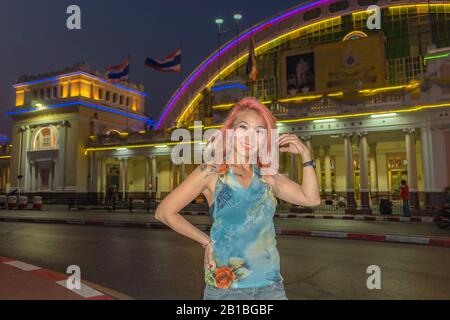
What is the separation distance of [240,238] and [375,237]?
35.0 feet

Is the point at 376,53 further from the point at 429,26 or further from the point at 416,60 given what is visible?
the point at 429,26

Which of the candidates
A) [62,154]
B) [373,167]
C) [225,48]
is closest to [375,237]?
[373,167]

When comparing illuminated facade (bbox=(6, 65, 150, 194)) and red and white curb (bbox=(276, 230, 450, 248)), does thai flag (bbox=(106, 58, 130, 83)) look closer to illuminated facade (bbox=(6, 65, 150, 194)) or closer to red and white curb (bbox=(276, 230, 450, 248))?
illuminated facade (bbox=(6, 65, 150, 194))

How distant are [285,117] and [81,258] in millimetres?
21338

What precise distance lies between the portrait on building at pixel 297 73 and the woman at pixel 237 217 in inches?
1267

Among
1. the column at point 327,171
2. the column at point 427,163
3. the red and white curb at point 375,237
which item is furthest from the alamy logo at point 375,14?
the red and white curb at point 375,237

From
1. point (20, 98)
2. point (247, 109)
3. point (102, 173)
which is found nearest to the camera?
point (247, 109)

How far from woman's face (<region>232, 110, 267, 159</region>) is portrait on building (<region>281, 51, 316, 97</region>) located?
32.1 metres

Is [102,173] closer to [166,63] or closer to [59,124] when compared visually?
[59,124]

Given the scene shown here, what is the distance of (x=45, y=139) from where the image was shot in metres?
44.6

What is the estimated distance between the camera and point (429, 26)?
3525 centimetres

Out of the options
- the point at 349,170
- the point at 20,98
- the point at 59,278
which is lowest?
the point at 59,278

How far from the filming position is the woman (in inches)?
83.4

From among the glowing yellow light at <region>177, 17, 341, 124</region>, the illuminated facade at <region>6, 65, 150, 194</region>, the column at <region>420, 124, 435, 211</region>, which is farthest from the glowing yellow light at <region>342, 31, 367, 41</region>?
the illuminated facade at <region>6, 65, 150, 194</region>
